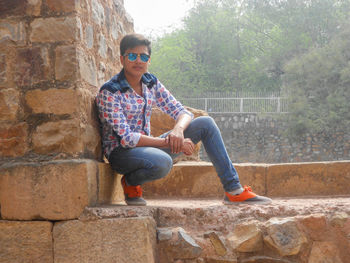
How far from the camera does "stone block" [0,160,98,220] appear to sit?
2.43 meters

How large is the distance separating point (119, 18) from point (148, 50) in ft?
3.45

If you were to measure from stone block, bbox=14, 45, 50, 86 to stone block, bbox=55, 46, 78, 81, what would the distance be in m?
0.08

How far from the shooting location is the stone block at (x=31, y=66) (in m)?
2.56

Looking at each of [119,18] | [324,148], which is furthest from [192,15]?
[119,18]

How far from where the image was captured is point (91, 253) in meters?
2.38

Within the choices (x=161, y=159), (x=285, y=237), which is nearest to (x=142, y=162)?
(x=161, y=159)

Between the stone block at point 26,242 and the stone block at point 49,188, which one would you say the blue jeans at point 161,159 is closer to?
the stone block at point 49,188

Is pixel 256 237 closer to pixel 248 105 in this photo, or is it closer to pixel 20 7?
pixel 20 7

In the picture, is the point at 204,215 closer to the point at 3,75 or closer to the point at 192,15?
the point at 3,75

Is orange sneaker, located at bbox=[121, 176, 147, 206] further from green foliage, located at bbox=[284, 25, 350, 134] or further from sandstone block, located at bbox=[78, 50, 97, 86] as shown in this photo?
green foliage, located at bbox=[284, 25, 350, 134]

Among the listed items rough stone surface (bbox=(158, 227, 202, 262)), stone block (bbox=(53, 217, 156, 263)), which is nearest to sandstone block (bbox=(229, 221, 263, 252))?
rough stone surface (bbox=(158, 227, 202, 262))

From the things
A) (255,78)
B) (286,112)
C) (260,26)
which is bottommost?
(286,112)

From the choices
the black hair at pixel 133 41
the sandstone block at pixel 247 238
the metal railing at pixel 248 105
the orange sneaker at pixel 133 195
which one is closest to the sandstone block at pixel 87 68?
the black hair at pixel 133 41

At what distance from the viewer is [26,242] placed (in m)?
2.45
